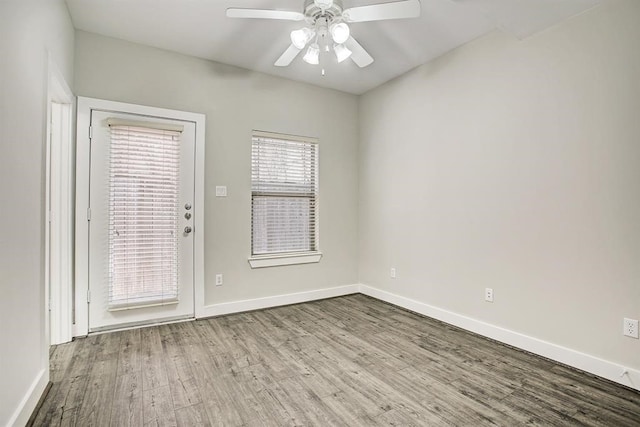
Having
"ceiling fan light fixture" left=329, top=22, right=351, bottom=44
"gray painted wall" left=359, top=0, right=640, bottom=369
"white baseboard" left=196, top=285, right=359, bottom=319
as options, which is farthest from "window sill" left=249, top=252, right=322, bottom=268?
"ceiling fan light fixture" left=329, top=22, right=351, bottom=44

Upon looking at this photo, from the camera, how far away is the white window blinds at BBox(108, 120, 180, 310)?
9.82ft

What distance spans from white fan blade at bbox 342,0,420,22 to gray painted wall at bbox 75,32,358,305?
6.00ft

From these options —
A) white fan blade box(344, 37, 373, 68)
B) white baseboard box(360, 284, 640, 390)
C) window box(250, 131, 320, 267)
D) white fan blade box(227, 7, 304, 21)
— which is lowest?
white baseboard box(360, 284, 640, 390)

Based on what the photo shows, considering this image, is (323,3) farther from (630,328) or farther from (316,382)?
(630,328)

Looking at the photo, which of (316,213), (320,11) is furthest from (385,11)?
(316,213)

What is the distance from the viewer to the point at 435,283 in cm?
340

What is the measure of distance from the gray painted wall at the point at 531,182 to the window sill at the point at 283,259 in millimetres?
992

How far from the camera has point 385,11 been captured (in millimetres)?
2023

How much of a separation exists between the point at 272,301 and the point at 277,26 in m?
2.80

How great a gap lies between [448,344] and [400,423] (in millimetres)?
1209

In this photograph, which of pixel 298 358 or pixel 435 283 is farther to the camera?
pixel 435 283

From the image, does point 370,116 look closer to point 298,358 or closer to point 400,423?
point 298,358

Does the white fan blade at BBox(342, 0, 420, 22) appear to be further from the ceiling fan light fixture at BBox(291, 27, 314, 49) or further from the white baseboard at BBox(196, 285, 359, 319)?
the white baseboard at BBox(196, 285, 359, 319)

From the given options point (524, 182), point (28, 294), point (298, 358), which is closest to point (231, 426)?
point (298, 358)
